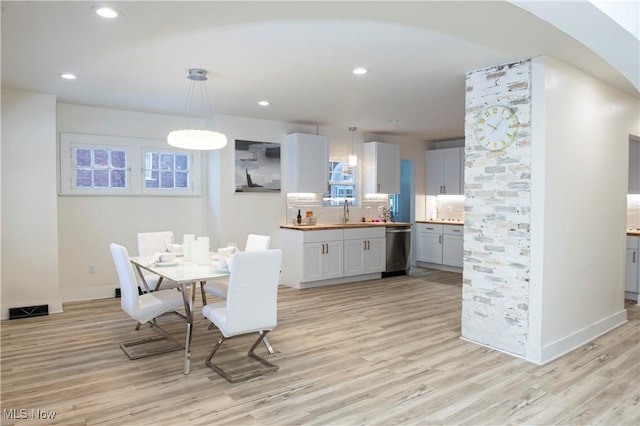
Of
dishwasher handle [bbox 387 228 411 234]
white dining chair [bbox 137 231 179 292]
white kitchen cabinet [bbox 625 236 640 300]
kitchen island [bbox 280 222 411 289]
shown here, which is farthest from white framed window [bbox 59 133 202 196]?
white kitchen cabinet [bbox 625 236 640 300]

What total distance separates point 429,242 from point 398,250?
1.07 m

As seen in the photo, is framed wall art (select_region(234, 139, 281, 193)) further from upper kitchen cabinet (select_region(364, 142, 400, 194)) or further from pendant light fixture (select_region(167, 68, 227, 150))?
pendant light fixture (select_region(167, 68, 227, 150))

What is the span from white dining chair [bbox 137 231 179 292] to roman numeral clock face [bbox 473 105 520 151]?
338cm

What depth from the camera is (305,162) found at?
6840mm

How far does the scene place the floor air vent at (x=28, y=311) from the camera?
4.87 metres

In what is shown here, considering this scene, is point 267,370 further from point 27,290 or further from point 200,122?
point 200,122

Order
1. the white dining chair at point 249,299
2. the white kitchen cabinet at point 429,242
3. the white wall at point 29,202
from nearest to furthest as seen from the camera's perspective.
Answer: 1. the white dining chair at point 249,299
2. the white wall at point 29,202
3. the white kitchen cabinet at point 429,242

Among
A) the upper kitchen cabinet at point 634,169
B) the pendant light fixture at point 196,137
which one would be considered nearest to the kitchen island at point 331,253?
the pendant light fixture at point 196,137

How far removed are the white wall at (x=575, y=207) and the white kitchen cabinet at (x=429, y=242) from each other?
11.9ft

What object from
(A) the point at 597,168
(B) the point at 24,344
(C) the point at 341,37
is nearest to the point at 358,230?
(A) the point at 597,168

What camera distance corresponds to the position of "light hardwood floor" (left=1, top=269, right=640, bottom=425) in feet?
8.89

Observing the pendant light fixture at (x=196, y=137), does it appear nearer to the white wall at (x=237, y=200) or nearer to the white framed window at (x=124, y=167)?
the white wall at (x=237, y=200)

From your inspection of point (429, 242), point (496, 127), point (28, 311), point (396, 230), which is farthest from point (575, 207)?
point (28, 311)

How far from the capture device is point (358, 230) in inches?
282
